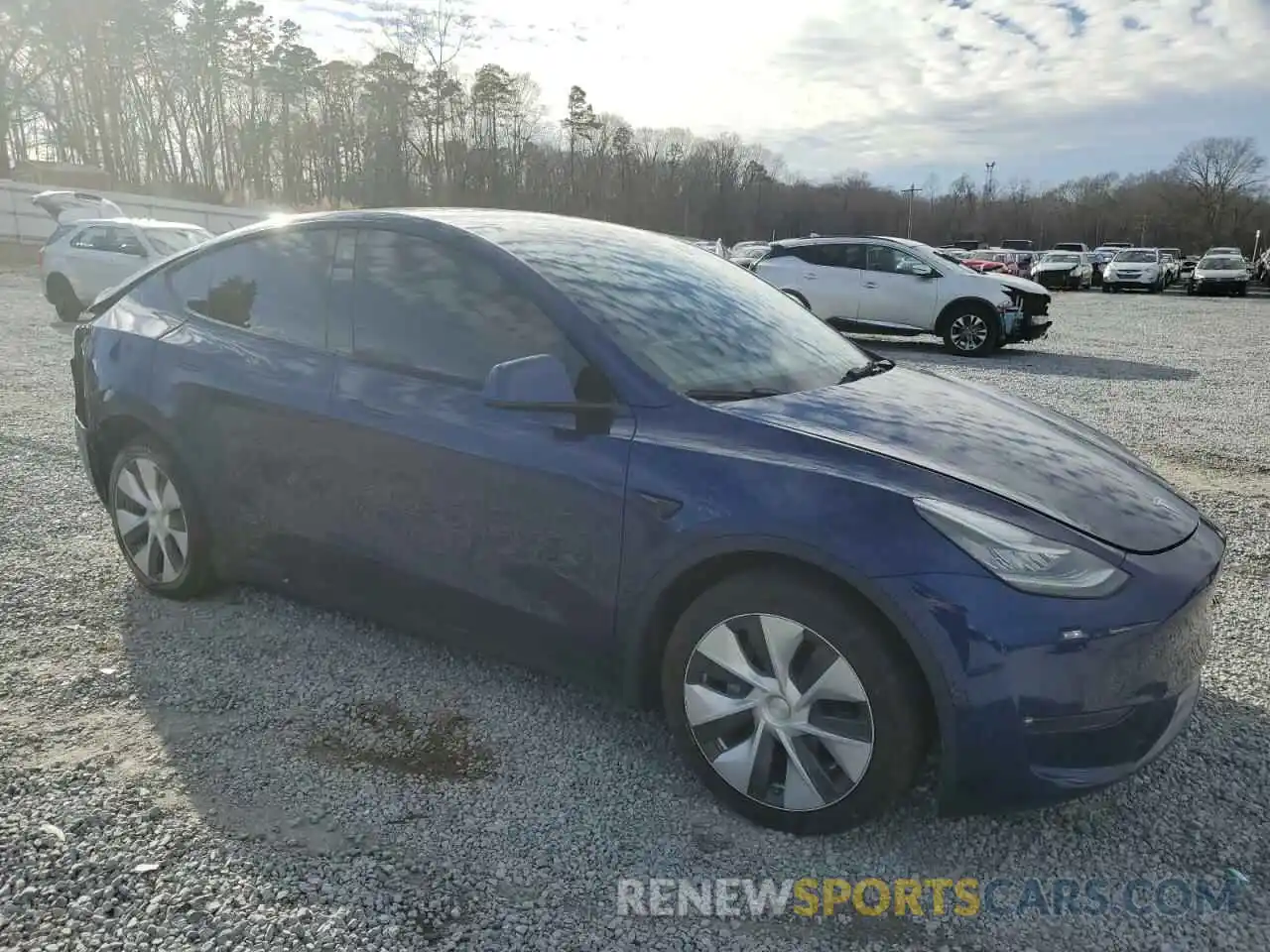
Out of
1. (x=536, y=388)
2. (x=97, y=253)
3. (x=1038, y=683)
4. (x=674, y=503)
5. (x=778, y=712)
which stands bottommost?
(x=778, y=712)

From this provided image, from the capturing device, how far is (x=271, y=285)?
355cm

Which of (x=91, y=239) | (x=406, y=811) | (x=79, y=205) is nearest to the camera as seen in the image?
(x=406, y=811)

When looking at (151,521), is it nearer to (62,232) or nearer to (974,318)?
(974,318)

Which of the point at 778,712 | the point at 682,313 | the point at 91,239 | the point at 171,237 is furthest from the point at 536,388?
the point at 91,239

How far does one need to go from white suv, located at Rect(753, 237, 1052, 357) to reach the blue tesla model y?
410 inches

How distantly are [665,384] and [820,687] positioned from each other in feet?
3.15

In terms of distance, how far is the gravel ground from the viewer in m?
2.20

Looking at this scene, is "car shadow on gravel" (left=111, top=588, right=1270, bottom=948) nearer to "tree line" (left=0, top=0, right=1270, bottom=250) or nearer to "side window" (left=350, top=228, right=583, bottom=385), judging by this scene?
"side window" (left=350, top=228, right=583, bottom=385)

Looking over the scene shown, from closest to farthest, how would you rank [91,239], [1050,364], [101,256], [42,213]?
[1050,364], [101,256], [91,239], [42,213]

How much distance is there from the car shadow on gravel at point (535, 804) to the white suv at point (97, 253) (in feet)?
41.2

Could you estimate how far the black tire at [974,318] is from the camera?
13.2 metres

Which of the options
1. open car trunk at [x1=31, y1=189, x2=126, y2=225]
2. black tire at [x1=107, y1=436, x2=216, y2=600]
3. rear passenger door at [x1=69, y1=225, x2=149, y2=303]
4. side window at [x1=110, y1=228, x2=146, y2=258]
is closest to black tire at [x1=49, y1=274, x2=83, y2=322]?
rear passenger door at [x1=69, y1=225, x2=149, y2=303]

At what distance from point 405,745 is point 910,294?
1232 cm

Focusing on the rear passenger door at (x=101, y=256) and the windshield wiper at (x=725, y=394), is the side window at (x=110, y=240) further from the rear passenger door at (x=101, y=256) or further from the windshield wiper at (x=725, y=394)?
the windshield wiper at (x=725, y=394)
